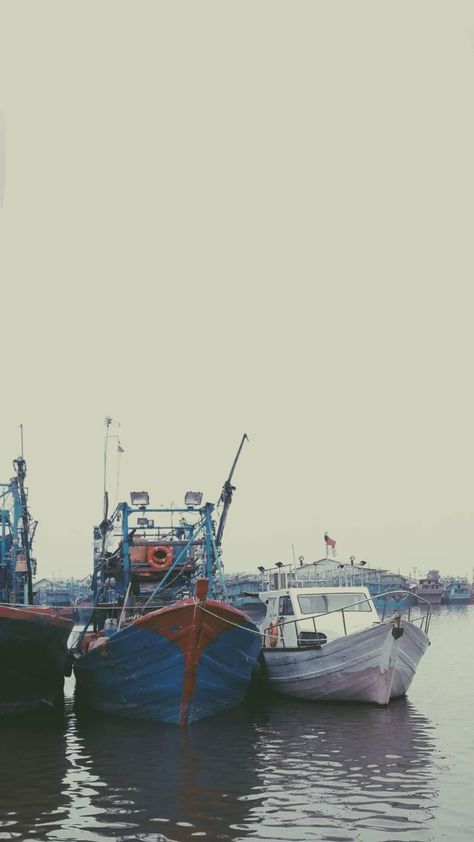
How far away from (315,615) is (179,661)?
293 inches

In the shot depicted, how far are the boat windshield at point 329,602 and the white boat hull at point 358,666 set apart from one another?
240cm

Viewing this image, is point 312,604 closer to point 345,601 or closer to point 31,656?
point 345,601

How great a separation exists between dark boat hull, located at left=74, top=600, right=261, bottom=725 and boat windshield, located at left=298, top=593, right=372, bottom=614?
500 centimetres

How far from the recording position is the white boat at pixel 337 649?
2347 centimetres

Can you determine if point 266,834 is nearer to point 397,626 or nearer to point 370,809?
point 370,809

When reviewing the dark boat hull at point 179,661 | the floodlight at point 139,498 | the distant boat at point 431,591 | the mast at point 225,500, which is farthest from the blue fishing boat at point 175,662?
the distant boat at point 431,591

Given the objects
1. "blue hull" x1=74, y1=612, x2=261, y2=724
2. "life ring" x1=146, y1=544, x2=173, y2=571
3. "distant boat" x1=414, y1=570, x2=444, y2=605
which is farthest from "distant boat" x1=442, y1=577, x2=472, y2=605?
"blue hull" x1=74, y1=612, x2=261, y2=724

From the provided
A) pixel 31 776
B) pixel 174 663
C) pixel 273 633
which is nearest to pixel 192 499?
pixel 273 633

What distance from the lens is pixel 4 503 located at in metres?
35.2

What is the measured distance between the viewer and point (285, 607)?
2848 cm

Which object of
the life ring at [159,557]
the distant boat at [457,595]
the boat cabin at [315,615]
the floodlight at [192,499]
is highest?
the floodlight at [192,499]

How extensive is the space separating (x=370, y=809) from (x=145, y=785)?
449 centimetres

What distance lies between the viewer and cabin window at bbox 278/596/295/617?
28.2 metres

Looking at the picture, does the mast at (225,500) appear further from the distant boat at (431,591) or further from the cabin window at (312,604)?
the distant boat at (431,591)
